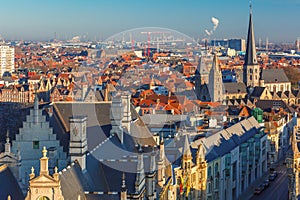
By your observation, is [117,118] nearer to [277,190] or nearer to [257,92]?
[277,190]

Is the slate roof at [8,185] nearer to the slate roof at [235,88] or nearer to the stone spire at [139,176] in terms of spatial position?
the stone spire at [139,176]

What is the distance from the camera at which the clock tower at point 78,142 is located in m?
15.5

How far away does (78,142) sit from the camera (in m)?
15.6

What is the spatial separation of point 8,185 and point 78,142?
2.23 metres

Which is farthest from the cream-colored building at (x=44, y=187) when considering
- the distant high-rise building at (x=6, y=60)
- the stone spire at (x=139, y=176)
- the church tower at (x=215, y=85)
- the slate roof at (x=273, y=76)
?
the distant high-rise building at (x=6, y=60)

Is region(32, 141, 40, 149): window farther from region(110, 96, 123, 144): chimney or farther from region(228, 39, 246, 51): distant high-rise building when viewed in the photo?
region(228, 39, 246, 51): distant high-rise building

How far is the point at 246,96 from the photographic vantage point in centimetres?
7300

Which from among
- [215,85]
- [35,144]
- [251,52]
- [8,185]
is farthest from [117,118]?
[251,52]

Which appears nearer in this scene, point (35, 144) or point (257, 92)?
point (35, 144)

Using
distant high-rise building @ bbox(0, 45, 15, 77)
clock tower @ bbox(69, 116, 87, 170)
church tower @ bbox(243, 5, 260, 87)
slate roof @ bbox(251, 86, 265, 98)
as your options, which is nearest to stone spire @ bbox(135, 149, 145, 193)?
clock tower @ bbox(69, 116, 87, 170)

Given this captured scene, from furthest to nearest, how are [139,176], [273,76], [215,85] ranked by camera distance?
[273,76], [215,85], [139,176]

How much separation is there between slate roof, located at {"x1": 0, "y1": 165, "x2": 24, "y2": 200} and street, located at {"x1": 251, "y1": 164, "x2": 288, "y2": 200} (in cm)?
2347

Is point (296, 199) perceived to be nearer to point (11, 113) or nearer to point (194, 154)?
point (194, 154)

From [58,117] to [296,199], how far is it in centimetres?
953
